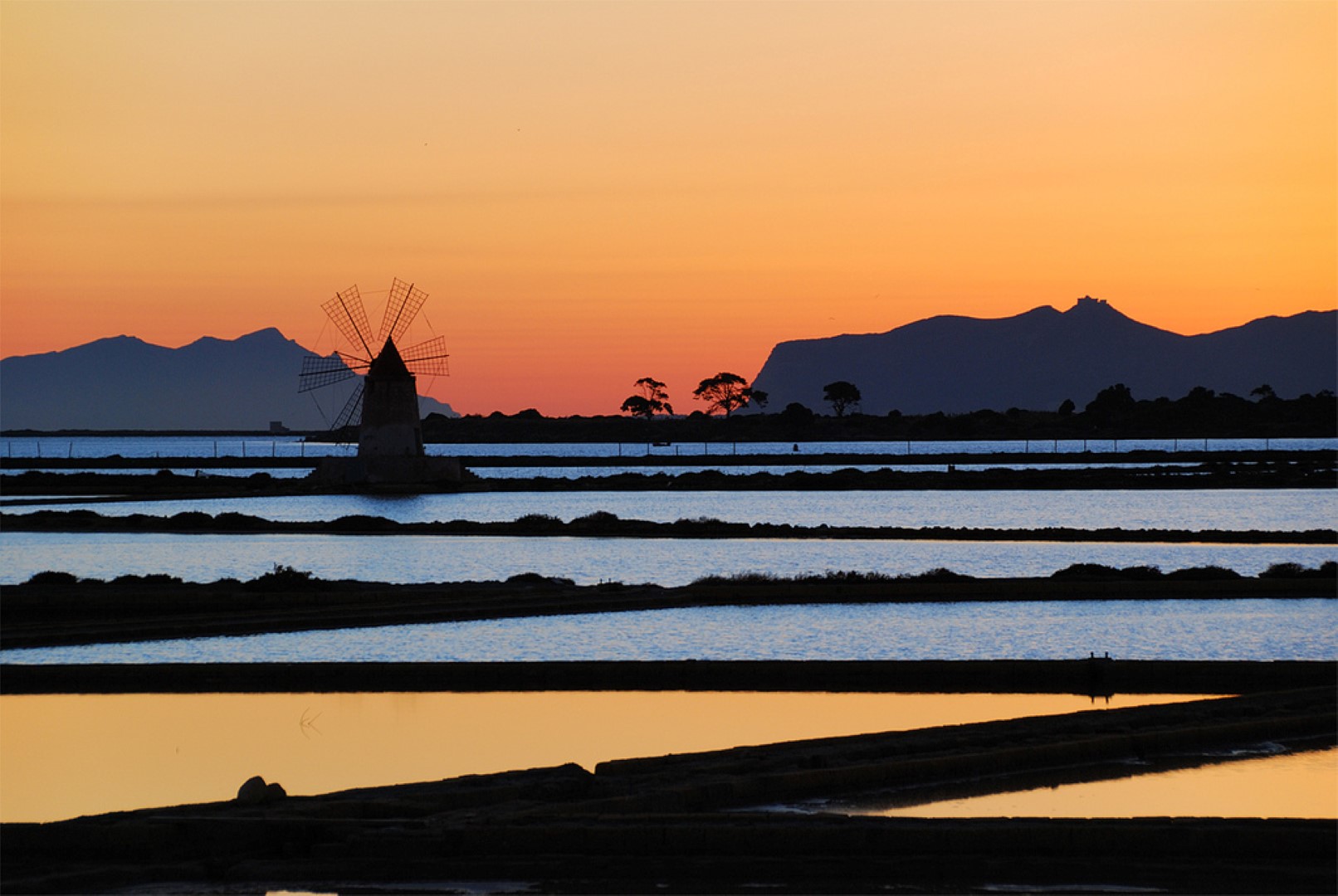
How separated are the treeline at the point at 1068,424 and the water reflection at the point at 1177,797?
298 ft

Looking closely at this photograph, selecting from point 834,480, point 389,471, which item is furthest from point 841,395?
point 389,471

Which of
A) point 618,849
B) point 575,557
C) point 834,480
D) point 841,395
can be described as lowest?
point 575,557

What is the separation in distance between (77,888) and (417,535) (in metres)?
24.4

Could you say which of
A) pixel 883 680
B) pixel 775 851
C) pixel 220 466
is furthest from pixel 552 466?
pixel 775 851

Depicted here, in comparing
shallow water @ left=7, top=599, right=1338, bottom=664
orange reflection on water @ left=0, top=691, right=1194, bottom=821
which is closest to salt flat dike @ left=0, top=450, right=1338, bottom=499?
shallow water @ left=7, top=599, right=1338, bottom=664

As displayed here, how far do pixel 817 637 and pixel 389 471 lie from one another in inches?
1098

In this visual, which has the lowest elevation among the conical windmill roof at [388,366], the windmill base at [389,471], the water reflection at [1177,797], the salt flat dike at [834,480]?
the water reflection at [1177,797]

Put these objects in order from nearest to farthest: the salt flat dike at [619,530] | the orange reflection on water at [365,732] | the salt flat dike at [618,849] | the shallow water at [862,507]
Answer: the salt flat dike at [618,849] → the orange reflection on water at [365,732] → the salt flat dike at [619,530] → the shallow water at [862,507]

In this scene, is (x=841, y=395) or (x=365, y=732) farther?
(x=841, y=395)

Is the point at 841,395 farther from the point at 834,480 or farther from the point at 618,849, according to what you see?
the point at 618,849

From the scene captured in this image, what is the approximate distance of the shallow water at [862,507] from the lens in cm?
3356

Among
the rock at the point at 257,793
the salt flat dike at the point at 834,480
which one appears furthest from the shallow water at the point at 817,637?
the salt flat dike at the point at 834,480

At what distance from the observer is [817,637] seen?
47.4 ft

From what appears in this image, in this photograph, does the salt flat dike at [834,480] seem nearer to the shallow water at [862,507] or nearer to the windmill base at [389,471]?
the windmill base at [389,471]
